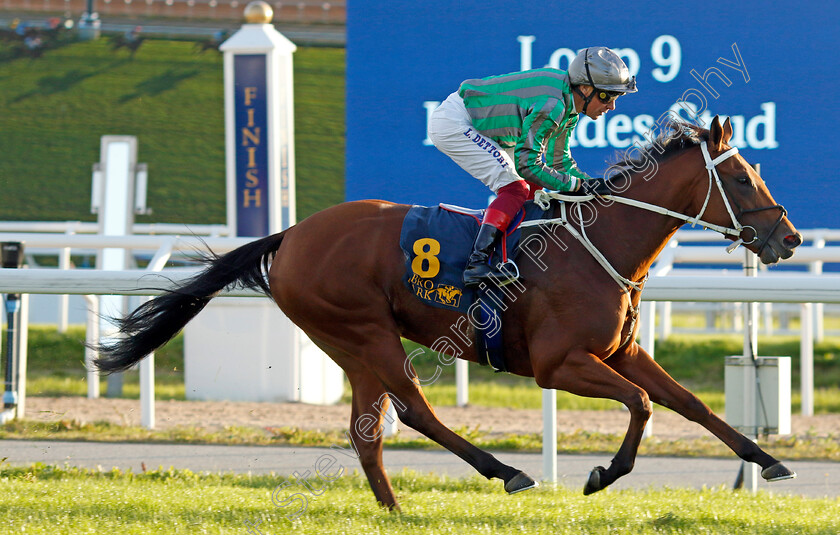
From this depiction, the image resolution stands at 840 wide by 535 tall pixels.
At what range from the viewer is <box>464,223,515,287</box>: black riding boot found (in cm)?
367

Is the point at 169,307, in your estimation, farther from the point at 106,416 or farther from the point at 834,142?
the point at 834,142

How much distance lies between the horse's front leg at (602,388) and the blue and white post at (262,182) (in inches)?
118

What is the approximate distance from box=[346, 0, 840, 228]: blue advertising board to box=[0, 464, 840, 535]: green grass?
2529 millimetres

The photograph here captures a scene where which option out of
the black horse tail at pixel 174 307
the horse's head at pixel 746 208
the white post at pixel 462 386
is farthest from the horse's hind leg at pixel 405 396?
the white post at pixel 462 386

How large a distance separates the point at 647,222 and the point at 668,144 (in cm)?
31

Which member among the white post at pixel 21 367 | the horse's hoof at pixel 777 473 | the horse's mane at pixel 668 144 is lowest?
the horse's hoof at pixel 777 473

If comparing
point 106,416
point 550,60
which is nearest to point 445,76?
point 550,60

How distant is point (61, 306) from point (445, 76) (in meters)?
4.13

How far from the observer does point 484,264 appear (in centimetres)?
369

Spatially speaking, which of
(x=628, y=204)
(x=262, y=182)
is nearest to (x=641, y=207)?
(x=628, y=204)

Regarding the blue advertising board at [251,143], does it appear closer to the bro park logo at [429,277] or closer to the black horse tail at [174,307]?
the black horse tail at [174,307]

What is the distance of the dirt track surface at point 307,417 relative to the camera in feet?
19.4

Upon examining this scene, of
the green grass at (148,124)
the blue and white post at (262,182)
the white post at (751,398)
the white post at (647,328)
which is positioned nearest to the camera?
the white post at (751,398)

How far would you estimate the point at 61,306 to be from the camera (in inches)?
343
